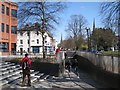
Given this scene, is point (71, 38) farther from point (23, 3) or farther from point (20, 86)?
point (20, 86)

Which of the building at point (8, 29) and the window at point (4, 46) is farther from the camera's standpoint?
the building at point (8, 29)

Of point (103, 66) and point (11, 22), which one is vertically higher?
point (11, 22)

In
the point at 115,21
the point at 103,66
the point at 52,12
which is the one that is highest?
the point at 52,12

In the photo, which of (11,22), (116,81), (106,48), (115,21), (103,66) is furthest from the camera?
(106,48)

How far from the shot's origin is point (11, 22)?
172 ft

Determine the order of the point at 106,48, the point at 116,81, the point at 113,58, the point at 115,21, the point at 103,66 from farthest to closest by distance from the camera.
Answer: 1. the point at 106,48
2. the point at 103,66
3. the point at 115,21
4. the point at 113,58
5. the point at 116,81

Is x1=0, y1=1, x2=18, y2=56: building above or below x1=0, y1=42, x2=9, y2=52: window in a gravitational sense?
above

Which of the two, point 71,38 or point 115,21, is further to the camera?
point 71,38

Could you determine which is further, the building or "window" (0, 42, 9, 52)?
the building

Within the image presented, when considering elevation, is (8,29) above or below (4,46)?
above

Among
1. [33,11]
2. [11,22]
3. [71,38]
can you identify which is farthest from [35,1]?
[71,38]

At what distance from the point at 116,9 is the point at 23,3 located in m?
18.1

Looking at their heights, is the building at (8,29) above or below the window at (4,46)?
above

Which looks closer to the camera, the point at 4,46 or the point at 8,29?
the point at 4,46
